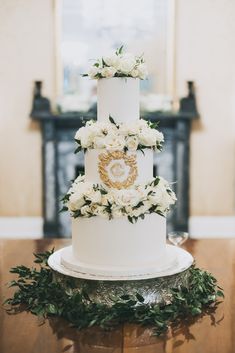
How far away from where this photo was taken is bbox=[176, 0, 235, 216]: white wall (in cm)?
617

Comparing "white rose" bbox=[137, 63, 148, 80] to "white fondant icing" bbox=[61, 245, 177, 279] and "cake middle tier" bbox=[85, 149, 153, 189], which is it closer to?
"cake middle tier" bbox=[85, 149, 153, 189]

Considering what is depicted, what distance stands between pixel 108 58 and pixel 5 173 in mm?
4217

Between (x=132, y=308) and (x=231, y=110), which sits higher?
(x=231, y=110)

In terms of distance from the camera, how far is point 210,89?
621 cm

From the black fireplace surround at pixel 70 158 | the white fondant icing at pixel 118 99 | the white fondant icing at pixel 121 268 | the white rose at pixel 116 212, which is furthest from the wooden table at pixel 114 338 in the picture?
the black fireplace surround at pixel 70 158

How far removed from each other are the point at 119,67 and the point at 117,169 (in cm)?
41

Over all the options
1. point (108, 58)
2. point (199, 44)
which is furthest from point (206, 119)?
point (108, 58)

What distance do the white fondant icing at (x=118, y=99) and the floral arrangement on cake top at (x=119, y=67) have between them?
0.03 metres

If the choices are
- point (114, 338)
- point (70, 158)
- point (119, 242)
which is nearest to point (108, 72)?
point (119, 242)

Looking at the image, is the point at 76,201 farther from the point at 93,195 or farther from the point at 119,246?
the point at 119,246

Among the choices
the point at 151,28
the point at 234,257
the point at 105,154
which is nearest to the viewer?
the point at 105,154

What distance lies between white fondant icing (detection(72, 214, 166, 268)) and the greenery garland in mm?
152

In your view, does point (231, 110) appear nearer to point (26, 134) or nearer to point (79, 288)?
point (26, 134)

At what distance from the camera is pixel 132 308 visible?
1936mm
